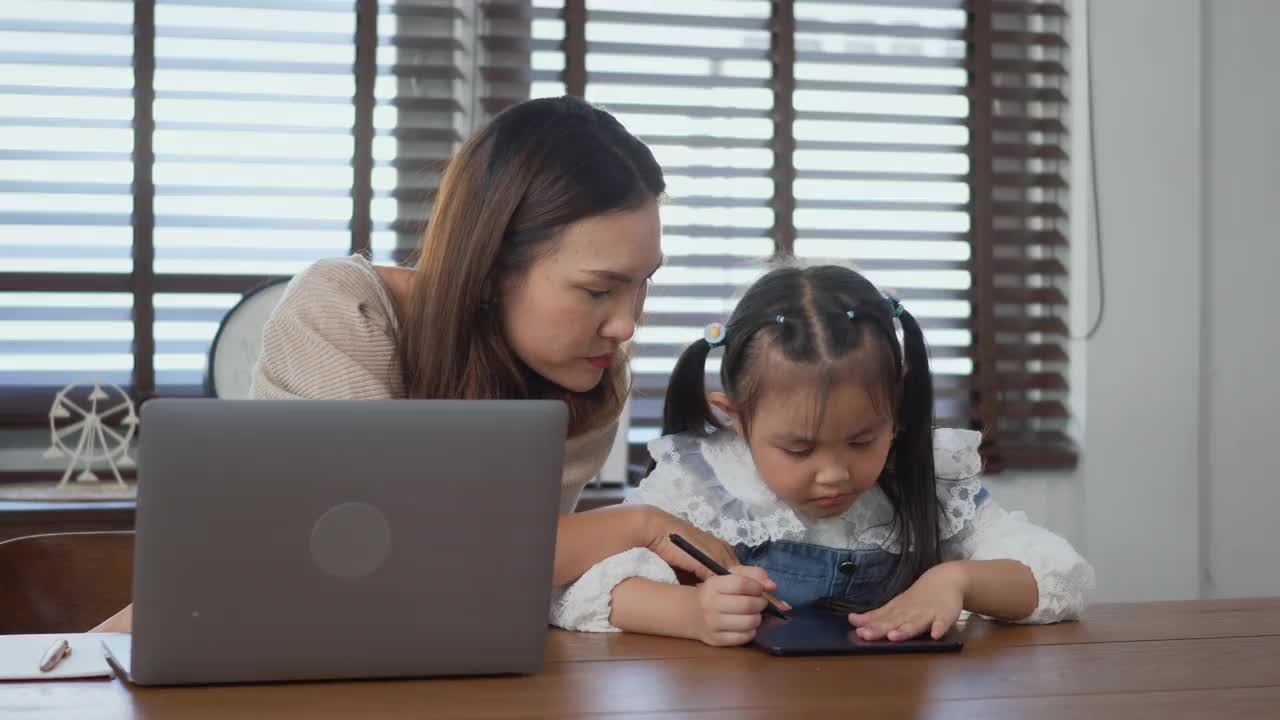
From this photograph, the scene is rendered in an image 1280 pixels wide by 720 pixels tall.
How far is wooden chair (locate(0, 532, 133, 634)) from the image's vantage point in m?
1.44

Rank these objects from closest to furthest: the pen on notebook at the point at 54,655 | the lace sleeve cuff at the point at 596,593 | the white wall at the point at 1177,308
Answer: the pen on notebook at the point at 54,655
the lace sleeve cuff at the point at 596,593
the white wall at the point at 1177,308

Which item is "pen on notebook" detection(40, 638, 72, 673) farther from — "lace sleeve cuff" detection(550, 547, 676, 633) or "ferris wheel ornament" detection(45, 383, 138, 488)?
"ferris wheel ornament" detection(45, 383, 138, 488)

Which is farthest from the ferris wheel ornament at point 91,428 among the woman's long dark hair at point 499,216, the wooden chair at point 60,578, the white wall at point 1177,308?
the white wall at point 1177,308

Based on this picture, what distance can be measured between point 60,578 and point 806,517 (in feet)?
2.83

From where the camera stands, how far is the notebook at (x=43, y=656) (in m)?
0.91

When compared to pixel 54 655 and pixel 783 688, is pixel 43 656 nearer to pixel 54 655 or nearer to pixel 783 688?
pixel 54 655

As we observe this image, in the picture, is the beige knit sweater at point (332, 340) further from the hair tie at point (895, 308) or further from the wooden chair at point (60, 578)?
the hair tie at point (895, 308)

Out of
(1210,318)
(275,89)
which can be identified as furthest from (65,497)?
(1210,318)

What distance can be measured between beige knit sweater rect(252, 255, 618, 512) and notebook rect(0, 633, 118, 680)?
0.42 meters

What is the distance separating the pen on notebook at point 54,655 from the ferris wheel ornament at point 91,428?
166 centimetres

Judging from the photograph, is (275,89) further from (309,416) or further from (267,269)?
(309,416)

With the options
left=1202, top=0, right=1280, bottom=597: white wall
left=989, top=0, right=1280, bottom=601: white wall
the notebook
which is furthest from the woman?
left=1202, top=0, right=1280, bottom=597: white wall

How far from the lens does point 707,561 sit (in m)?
1.23

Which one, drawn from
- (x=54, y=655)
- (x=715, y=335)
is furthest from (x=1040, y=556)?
(x=54, y=655)
